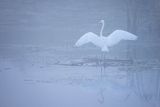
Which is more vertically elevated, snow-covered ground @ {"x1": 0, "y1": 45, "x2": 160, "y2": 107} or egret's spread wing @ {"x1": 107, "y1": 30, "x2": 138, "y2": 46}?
egret's spread wing @ {"x1": 107, "y1": 30, "x2": 138, "y2": 46}

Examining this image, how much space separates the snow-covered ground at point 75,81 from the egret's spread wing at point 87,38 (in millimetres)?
90

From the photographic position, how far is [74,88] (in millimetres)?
1775

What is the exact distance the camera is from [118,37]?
1753 mm

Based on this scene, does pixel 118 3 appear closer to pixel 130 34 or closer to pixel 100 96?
pixel 130 34

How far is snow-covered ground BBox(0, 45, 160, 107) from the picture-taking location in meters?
1.77

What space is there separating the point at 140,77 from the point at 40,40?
0.82 meters

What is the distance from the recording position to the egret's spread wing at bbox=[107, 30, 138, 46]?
5.74ft

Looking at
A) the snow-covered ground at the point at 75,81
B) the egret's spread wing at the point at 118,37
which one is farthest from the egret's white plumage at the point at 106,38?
the snow-covered ground at the point at 75,81

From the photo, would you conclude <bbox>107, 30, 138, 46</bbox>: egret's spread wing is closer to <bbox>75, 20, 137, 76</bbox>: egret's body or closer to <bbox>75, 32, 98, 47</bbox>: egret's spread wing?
<bbox>75, 20, 137, 76</bbox>: egret's body

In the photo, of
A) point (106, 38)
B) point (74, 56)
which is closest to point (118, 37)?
point (106, 38)

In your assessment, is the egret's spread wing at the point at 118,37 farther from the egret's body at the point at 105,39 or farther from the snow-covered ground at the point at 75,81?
the snow-covered ground at the point at 75,81

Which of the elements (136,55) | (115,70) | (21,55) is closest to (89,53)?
(115,70)

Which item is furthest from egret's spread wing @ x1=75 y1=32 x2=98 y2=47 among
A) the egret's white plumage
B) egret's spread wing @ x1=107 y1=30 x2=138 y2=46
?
egret's spread wing @ x1=107 y1=30 x2=138 y2=46

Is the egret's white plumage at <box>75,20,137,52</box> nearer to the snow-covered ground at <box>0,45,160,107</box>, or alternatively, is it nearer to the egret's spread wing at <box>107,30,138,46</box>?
the egret's spread wing at <box>107,30,138,46</box>
